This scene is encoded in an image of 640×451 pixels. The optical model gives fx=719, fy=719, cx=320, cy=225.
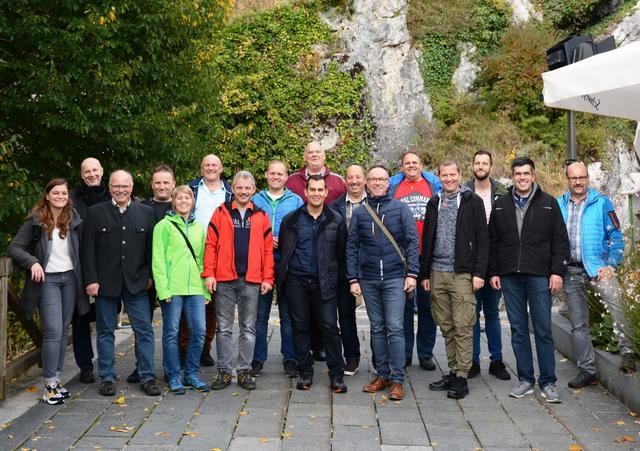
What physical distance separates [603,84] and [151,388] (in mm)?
4635

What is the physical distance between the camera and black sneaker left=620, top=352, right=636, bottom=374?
591 centimetres

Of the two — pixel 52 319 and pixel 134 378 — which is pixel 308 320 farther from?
pixel 52 319

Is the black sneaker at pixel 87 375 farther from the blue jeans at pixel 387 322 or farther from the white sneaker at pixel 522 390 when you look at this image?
the white sneaker at pixel 522 390

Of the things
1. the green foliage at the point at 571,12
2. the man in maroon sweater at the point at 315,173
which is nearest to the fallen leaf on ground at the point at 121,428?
the man in maroon sweater at the point at 315,173

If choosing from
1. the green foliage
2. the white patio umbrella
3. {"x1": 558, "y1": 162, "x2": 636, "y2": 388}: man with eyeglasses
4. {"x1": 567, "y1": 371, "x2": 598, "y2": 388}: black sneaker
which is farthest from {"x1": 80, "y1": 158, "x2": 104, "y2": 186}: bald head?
the green foliage

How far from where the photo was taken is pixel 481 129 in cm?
1805

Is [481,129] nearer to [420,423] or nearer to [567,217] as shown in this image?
[567,217]

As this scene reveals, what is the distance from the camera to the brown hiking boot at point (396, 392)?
5852 mm

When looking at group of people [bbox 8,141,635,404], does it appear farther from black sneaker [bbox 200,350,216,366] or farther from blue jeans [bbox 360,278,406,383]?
black sneaker [bbox 200,350,216,366]

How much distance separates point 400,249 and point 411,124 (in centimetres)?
1347

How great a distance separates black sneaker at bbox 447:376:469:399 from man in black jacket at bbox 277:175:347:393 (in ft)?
3.03

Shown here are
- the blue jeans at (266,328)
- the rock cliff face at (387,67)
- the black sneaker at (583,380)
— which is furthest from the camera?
the rock cliff face at (387,67)

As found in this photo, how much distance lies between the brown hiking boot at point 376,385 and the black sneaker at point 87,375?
240 cm

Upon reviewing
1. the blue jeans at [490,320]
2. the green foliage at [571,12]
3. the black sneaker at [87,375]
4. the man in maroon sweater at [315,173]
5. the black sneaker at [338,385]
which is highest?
the green foliage at [571,12]
